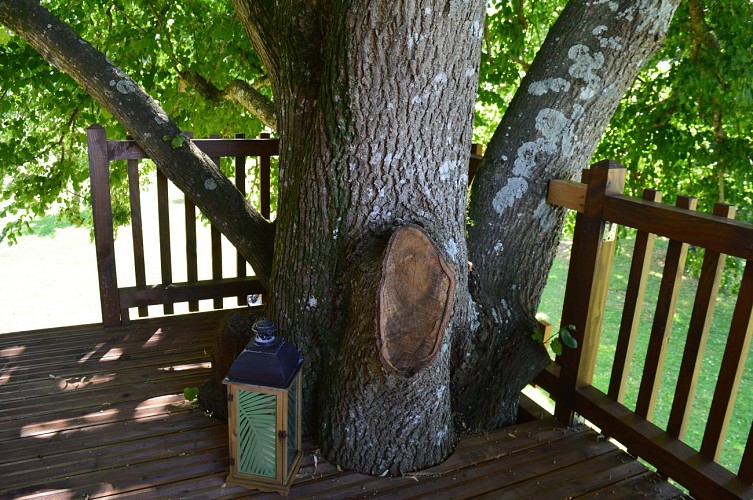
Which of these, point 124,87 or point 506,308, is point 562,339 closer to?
point 506,308

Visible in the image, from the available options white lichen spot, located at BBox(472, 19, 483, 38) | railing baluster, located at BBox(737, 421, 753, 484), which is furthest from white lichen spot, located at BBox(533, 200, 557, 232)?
railing baluster, located at BBox(737, 421, 753, 484)

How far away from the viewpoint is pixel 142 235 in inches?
142

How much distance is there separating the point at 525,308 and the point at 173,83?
499 centimetres

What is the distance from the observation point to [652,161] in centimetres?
579

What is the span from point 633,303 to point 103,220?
9.56 ft

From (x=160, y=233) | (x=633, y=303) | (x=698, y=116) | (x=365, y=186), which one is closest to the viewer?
(x=365, y=186)

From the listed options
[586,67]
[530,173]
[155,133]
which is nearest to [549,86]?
[586,67]

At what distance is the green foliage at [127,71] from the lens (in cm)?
529

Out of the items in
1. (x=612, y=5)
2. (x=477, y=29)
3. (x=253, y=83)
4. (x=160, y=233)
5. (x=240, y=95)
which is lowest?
(x=160, y=233)

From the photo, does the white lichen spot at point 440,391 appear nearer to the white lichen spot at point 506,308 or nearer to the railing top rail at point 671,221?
the white lichen spot at point 506,308

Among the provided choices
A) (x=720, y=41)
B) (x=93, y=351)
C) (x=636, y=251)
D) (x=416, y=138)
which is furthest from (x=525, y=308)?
(x=720, y=41)

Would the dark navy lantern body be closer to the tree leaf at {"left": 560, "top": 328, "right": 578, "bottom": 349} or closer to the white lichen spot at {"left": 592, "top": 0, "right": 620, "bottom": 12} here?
the tree leaf at {"left": 560, "top": 328, "right": 578, "bottom": 349}

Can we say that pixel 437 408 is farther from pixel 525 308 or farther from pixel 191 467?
pixel 191 467

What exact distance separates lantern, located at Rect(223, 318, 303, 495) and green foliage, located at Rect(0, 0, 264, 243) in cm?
389
